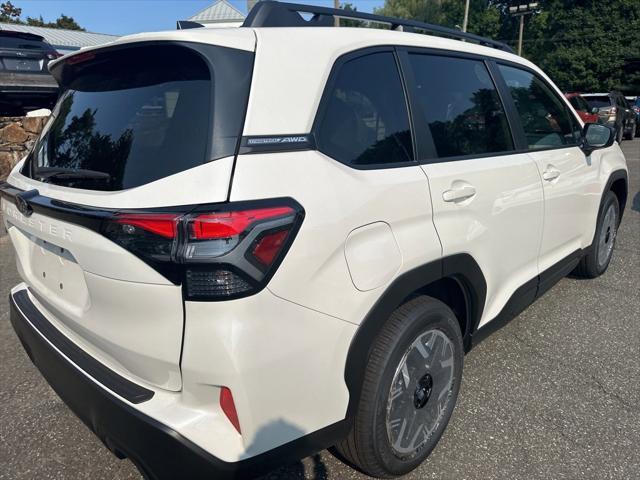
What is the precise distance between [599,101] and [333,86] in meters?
17.4

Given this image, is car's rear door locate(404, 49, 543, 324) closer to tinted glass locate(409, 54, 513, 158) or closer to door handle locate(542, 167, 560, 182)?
tinted glass locate(409, 54, 513, 158)

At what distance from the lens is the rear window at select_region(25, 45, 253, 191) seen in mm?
1452

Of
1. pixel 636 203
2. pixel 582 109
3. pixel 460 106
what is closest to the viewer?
pixel 460 106

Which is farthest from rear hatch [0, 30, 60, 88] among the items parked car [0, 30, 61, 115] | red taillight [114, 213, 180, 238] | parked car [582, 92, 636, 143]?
parked car [582, 92, 636, 143]

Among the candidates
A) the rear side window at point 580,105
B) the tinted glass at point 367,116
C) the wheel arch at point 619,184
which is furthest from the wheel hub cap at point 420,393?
the rear side window at point 580,105

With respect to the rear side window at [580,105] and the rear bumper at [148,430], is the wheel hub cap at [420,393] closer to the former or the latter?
the rear bumper at [148,430]

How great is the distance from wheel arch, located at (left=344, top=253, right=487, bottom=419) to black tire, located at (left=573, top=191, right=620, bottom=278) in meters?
2.07

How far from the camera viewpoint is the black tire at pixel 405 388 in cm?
179

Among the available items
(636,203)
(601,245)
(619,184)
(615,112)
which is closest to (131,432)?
(601,245)

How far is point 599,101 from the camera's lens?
623 inches

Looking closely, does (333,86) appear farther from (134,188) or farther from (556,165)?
(556,165)

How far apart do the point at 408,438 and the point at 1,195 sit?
7.00ft

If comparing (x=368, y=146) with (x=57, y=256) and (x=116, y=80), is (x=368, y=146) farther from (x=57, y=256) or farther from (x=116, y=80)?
(x=57, y=256)

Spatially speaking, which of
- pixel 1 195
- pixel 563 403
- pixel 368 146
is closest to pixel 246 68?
Answer: pixel 368 146
